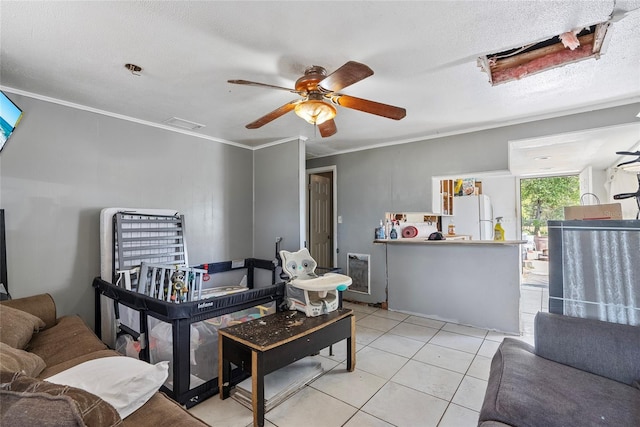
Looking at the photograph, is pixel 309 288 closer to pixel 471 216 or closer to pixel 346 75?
pixel 346 75

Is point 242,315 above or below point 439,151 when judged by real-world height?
below

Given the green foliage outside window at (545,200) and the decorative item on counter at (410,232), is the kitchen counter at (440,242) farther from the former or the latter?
the green foliage outside window at (545,200)

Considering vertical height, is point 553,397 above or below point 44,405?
below

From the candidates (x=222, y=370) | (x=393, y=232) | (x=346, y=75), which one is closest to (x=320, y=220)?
(x=393, y=232)

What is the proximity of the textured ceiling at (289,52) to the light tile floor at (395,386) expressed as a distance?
8.22ft

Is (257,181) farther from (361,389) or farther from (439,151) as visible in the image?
(361,389)

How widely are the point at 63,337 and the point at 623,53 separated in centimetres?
454

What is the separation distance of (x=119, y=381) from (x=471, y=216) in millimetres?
5243

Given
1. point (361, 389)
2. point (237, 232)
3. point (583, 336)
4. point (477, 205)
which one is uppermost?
point (477, 205)

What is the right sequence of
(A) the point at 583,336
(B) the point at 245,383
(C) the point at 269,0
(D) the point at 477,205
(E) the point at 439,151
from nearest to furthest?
(C) the point at 269,0
(A) the point at 583,336
(B) the point at 245,383
(E) the point at 439,151
(D) the point at 477,205

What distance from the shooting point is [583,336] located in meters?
1.67

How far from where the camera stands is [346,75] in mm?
1779

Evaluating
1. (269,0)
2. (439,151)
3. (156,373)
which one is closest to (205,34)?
(269,0)

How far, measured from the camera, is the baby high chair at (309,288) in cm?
245
